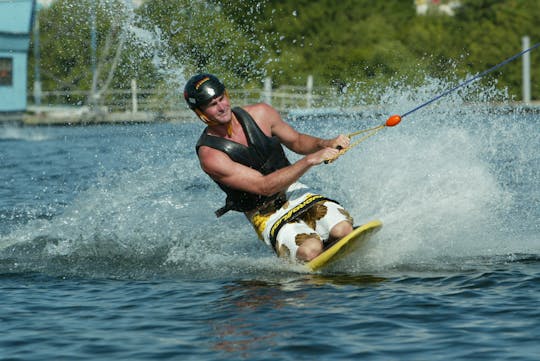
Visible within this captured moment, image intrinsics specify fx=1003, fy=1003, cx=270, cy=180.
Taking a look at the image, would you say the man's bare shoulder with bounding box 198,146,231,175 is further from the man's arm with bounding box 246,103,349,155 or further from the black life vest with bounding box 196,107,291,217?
the man's arm with bounding box 246,103,349,155

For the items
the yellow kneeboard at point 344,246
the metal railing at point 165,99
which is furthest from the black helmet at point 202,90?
the metal railing at point 165,99

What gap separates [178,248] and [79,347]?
3589 millimetres

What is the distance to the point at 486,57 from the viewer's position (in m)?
40.4

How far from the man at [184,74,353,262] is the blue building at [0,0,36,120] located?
107 ft

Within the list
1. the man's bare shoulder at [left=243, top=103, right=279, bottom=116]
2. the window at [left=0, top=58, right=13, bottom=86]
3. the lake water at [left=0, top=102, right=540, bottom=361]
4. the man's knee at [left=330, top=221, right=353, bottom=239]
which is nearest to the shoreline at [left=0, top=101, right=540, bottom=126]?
the window at [left=0, top=58, right=13, bottom=86]

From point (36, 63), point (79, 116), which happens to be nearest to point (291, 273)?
point (79, 116)

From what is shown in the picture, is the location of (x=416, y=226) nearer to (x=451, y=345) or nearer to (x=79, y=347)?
(x=451, y=345)

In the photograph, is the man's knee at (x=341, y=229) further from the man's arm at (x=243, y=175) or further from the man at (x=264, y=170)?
the man's arm at (x=243, y=175)

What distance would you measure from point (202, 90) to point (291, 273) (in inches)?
67.2

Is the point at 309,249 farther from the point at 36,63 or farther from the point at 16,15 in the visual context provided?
the point at 16,15

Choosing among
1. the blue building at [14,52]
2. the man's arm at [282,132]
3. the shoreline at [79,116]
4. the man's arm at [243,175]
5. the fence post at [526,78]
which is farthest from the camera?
the blue building at [14,52]

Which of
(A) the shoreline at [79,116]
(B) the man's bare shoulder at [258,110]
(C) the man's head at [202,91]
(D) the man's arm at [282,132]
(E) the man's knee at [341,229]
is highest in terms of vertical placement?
(A) the shoreline at [79,116]

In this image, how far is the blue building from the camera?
39.8m

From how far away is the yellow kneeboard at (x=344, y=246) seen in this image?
7.94 metres
